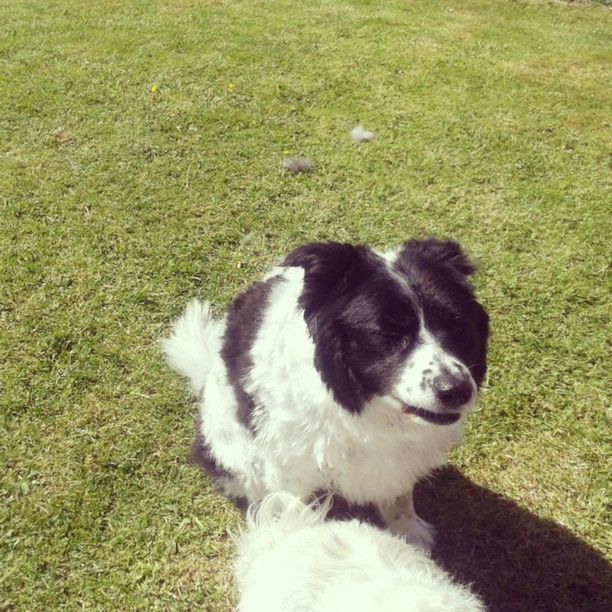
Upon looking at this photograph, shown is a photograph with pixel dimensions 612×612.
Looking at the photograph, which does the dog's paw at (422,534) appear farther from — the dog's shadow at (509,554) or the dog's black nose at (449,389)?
the dog's black nose at (449,389)

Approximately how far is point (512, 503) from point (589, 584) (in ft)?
1.60

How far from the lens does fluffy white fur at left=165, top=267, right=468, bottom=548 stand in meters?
2.33

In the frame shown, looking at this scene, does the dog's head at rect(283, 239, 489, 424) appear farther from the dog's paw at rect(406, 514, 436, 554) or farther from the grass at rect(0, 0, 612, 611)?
the grass at rect(0, 0, 612, 611)

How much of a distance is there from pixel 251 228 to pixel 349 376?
8.92 feet

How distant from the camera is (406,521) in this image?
115 inches

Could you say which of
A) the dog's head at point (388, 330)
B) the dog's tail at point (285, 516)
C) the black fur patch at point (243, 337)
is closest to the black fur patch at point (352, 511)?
the dog's tail at point (285, 516)

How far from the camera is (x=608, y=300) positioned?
4.13m

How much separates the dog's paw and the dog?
2.43ft

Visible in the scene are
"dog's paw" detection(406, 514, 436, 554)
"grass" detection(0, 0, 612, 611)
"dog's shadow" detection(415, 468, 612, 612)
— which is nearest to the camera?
→ "dog's shadow" detection(415, 468, 612, 612)

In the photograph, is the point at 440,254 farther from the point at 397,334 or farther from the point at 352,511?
the point at 352,511

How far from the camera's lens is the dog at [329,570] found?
5.73ft

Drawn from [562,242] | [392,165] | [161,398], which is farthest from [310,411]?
[392,165]

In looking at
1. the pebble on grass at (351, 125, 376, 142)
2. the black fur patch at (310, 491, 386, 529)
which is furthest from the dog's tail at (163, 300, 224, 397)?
the pebble on grass at (351, 125, 376, 142)

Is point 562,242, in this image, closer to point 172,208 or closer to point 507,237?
→ point 507,237
